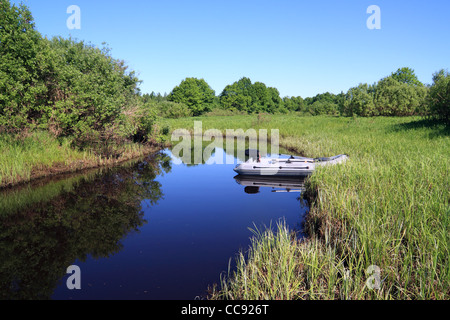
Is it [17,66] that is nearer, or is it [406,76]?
[17,66]

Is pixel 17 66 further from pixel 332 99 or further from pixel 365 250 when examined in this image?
pixel 332 99

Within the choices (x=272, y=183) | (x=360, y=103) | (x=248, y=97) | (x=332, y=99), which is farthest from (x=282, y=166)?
(x=332, y=99)

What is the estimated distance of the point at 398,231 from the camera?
472 cm

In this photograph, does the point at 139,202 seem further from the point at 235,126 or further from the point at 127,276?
the point at 235,126

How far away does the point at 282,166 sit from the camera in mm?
12766

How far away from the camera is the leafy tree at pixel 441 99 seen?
19.9 metres

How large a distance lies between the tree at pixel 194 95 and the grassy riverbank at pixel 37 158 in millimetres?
55467

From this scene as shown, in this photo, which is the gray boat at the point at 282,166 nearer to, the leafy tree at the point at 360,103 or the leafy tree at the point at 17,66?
the leafy tree at the point at 17,66

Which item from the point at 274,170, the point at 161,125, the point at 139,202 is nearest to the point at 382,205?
the point at 274,170

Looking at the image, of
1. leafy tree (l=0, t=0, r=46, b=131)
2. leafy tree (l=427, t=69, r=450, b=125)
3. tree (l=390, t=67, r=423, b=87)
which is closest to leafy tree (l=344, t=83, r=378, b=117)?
leafy tree (l=427, t=69, r=450, b=125)

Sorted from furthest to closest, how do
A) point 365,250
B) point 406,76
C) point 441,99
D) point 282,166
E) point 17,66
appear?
point 406,76, point 441,99, point 282,166, point 17,66, point 365,250

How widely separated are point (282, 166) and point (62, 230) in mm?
9578

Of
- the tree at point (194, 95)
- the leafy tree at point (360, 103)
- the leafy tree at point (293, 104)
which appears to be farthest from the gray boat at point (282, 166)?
the leafy tree at point (293, 104)
